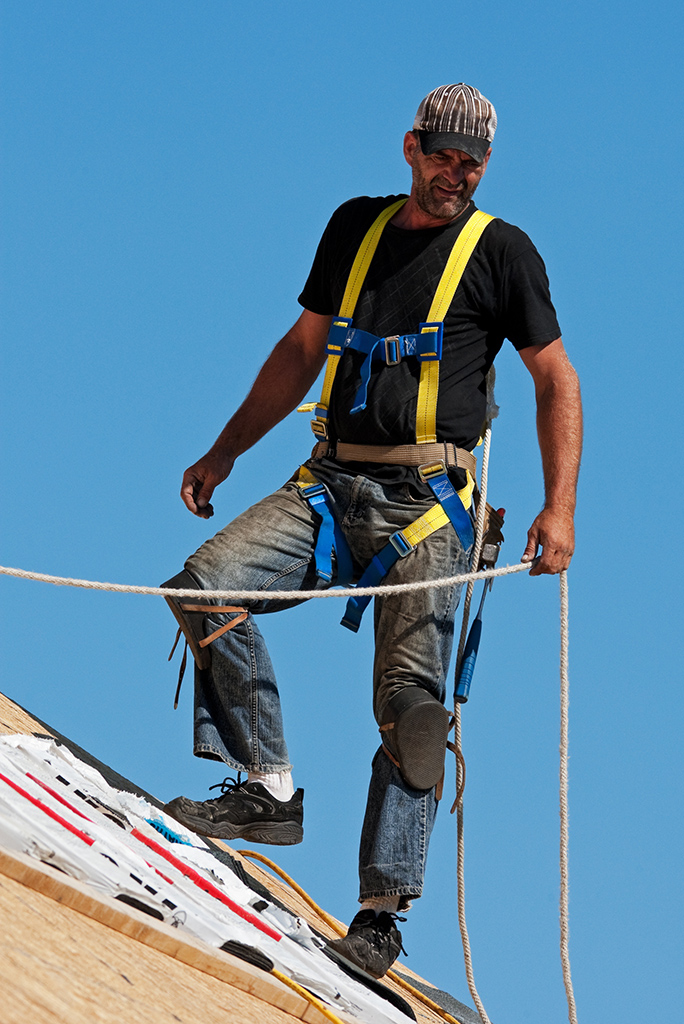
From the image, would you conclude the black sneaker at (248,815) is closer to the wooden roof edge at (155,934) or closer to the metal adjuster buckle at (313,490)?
the wooden roof edge at (155,934)

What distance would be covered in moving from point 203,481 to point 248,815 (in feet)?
4.56

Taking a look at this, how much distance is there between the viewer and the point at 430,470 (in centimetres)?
466

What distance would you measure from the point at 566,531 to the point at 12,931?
95.4 inches

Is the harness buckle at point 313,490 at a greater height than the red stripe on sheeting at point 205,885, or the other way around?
the harness buckle at point 313,490

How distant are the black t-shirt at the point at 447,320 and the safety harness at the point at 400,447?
0.10ft

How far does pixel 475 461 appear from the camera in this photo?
192 inches

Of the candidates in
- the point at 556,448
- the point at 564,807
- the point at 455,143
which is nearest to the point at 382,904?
the point at 564,807

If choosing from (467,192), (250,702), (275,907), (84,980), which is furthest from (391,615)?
(84,980)

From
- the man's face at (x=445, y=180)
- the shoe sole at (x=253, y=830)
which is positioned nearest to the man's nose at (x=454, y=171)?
the man's face at (x=445, y=180)

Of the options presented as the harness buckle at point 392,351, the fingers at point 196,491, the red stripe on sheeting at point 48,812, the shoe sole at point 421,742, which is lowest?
the red stripe on sheeting at point 48,812

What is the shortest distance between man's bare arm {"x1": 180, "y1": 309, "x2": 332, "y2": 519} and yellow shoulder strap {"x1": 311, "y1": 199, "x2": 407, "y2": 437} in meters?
0.36

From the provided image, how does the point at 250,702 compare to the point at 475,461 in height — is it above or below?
below

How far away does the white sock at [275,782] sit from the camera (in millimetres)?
4688

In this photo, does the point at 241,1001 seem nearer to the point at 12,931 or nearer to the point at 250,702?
the point at 12,931
